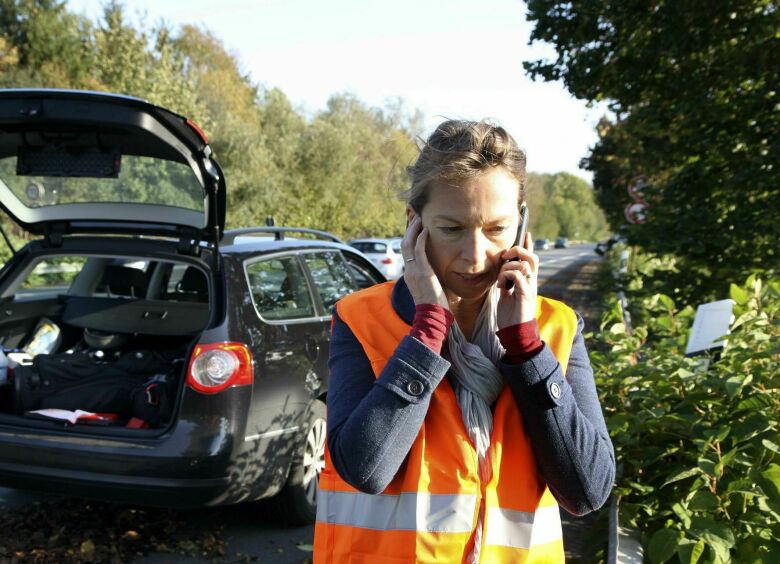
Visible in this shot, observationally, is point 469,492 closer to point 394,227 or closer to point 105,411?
point 105,411

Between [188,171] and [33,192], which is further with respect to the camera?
[33,192]

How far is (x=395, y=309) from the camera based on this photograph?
1651mm

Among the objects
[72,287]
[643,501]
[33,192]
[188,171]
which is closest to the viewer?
[643,501]

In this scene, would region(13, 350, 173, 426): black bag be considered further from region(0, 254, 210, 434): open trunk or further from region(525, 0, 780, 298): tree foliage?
region(525, 0, 780, 298): tree foliage

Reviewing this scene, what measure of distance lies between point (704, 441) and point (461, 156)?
1703mm

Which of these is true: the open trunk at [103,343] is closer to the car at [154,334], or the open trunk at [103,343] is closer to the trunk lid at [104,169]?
the car at [154,334]

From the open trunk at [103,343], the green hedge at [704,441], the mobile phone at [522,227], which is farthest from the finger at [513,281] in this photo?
the open trunk at [103,343]

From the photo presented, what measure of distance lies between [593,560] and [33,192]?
383 cm

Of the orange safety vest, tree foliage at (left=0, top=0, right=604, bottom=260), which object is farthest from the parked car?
tree foliage at (left=0, top=0, right=604, bottom=260)

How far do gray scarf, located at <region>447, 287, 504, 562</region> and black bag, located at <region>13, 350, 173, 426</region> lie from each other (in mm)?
3063

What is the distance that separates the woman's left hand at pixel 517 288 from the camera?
5.00 ft

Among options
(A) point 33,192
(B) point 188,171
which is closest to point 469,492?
(B) point 188,171

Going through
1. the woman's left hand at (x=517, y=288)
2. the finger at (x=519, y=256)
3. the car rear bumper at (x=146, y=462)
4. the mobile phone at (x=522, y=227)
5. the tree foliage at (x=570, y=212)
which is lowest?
the tree foliage at (x=570, y=212)

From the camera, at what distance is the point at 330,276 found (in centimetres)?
527
